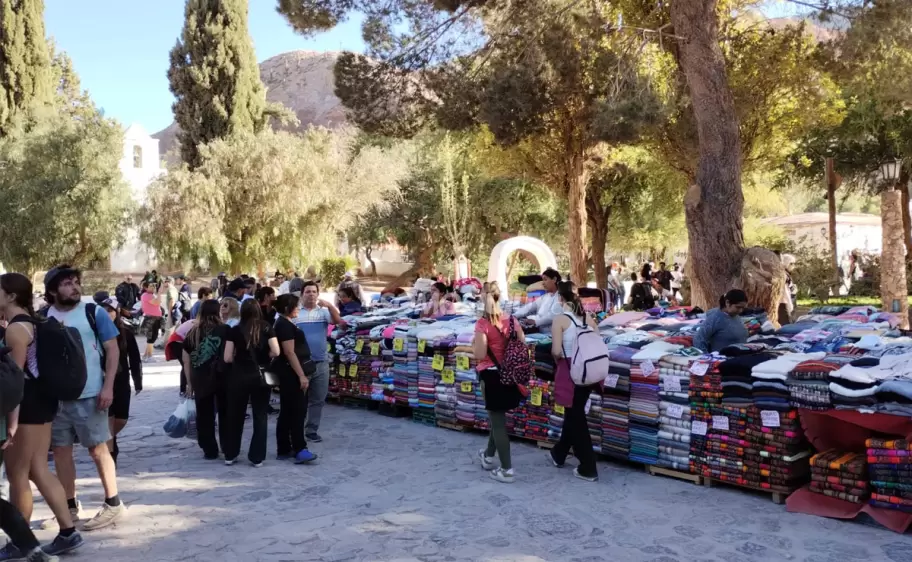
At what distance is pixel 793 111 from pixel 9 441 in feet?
54.4

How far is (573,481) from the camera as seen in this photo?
6.39m

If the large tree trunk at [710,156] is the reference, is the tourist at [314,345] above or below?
below

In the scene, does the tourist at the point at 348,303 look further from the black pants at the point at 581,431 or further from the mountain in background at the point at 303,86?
the mountain in background at the point at 303,86

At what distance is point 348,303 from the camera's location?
37.7 feet

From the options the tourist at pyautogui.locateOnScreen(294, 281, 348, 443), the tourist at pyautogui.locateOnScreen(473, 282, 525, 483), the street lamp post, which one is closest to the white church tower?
the tourist at pyautogui.locateOnScreen(294, 281, 348, 443)

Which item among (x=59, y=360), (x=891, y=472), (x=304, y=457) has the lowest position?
(x=304, y=457)

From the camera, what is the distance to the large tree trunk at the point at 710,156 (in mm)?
11258

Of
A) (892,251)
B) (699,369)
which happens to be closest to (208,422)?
(699,369)

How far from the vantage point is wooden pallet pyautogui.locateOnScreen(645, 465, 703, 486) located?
6.18 m

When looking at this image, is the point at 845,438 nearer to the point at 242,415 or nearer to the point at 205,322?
the point at 242,415

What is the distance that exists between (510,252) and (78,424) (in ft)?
39.0

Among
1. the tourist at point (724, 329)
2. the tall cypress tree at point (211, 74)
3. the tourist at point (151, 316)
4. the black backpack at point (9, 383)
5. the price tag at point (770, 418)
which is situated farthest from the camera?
the tall cypress tree at point (211, 74)

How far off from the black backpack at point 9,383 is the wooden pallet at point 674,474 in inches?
189

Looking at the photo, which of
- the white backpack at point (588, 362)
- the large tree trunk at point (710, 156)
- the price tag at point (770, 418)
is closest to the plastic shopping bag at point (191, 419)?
the white backpack at point (588, 362)
